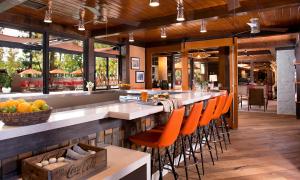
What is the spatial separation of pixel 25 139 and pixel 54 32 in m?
4.75

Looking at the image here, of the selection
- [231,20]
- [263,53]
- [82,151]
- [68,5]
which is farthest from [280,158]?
[263,53]

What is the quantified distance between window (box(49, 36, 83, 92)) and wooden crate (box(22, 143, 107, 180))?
465 centimetres

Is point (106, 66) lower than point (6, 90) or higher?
higher

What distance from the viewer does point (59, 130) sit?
1.79m

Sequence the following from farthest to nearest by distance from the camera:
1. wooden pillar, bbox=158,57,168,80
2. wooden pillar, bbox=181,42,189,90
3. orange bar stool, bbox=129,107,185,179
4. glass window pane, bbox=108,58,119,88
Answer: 1. wooden pillar, bbox=158,57,168,80
2. glass window pane, bbox=108,58,119,88
3. wooden pillar, bbox=181,42,189,90
4. orange bar stool, bbox=129,107,185,179

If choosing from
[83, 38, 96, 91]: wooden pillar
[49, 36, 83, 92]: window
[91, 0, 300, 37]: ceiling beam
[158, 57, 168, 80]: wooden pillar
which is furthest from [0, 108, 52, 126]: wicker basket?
[158, 57, 168, 80]: wooden pillar

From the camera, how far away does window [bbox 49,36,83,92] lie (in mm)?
5936

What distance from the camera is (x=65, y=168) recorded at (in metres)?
1.34

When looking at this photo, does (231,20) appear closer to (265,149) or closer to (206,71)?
(265,149)

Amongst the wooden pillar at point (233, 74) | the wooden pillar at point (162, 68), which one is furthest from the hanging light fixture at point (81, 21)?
the wooden pillar at point (162, 68)

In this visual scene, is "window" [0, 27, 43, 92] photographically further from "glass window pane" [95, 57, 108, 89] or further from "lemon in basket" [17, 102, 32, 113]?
"lemon in basket" [17, 102, 32, 113]

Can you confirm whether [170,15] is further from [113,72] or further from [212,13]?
[113,72]

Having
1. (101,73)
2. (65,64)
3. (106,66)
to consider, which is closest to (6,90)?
(65,64)

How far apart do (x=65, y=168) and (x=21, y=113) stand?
0.43 m
